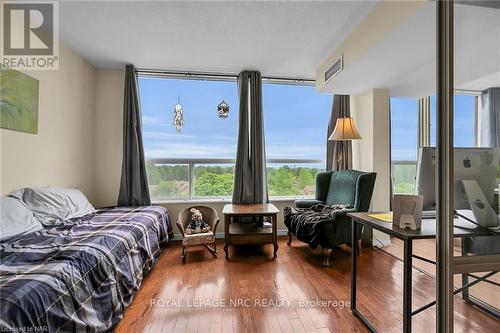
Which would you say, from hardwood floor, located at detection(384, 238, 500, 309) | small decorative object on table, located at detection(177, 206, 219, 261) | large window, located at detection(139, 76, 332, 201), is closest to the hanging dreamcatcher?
large window, located at detection(139, 76, 332, 201)

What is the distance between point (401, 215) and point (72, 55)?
3.88 metres

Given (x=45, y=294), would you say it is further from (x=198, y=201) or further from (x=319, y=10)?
(x=319, y=10)

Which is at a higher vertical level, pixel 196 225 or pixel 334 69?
Answer: pixel 334 69

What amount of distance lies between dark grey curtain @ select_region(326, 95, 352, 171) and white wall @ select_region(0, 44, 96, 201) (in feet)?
12.0

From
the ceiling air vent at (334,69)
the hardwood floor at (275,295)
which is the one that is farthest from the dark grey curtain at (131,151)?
the ceiling air vent at (334,69)

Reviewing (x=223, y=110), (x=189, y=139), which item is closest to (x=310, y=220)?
(x=223, y=110)

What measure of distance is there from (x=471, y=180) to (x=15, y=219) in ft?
10.3

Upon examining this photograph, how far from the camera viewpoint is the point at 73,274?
135 centimetres

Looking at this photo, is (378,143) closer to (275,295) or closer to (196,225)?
(275,295)

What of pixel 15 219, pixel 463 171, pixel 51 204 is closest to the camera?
pixel 463 171

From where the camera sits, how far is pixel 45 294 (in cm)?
115

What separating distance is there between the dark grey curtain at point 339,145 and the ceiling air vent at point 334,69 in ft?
2.71

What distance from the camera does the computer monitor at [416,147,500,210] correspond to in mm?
1304

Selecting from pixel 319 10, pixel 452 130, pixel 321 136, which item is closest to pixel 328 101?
pixel 321 136
